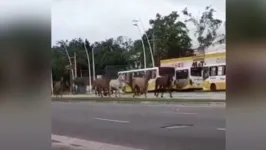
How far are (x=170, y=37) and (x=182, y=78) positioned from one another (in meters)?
1.38

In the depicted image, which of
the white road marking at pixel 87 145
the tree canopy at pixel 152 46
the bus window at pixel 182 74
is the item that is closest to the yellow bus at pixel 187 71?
the bus window at pixel 182 74

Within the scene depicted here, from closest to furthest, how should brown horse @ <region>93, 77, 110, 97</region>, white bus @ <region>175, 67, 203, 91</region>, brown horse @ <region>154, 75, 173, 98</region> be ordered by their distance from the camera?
white bus @ <region>175, 67, 203, 91</region>, brown horse @ <region>93, 77, 110, 97</region>, brown horse @ <region>154, 75, 173, 98</region>

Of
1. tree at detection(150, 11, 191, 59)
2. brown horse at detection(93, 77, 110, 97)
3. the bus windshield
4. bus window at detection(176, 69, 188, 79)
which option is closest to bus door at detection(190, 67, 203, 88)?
the bus windshield

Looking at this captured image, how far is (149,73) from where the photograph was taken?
8383 mm

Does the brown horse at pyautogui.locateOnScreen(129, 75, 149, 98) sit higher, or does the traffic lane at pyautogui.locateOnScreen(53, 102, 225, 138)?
the brown horse at pyautogui.locateOnScreen(129, 75, 149, 98)

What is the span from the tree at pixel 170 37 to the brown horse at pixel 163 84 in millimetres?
446

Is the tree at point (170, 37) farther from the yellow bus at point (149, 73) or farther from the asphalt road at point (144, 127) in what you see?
the asphalt road at point (144, 127)

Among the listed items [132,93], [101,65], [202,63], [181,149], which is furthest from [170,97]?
[181,149]

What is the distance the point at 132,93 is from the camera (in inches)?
304

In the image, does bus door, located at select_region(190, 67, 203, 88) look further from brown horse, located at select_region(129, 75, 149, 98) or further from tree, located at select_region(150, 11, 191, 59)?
brown horse, located at select_region(129, 75, 149, 98)

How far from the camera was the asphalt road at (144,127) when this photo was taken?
3133mm

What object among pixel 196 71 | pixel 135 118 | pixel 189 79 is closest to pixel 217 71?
pixel 135 118

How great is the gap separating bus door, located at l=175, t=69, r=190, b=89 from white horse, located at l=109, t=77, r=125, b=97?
1038mm

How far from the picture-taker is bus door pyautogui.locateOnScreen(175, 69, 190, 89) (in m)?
6.74
